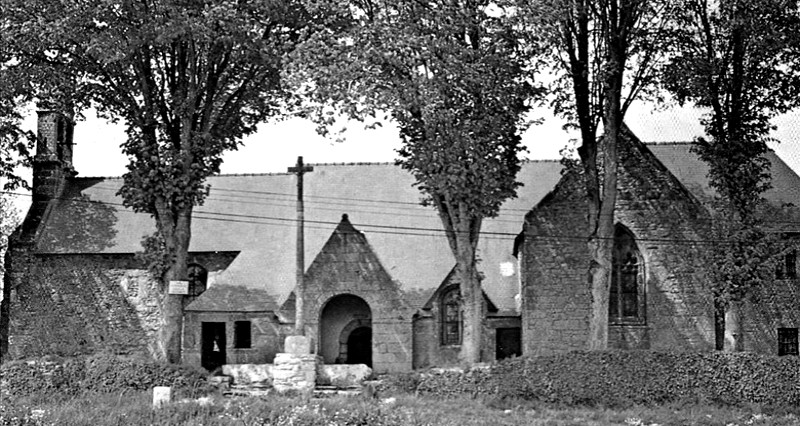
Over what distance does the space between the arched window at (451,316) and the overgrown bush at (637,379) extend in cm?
939

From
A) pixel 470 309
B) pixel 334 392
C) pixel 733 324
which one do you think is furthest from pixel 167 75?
pixel 733 324

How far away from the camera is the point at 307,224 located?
3738cm

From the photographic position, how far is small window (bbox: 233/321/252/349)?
33.9 m

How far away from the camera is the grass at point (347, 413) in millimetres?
16484

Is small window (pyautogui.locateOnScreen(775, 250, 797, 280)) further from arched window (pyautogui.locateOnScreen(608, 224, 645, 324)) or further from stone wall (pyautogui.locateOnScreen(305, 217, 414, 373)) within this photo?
Result: stone wall (pyautogui.locateOnScreen(305, 217, 414, 373))

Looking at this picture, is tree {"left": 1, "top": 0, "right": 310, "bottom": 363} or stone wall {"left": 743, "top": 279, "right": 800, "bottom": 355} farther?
stone wall {"left": 743, "top": 279, "right": 800, "bottom": 355}

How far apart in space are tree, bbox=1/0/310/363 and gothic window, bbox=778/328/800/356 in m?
17.1

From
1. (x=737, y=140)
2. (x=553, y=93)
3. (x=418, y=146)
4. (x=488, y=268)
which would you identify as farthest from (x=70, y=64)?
(x=737, y=140)

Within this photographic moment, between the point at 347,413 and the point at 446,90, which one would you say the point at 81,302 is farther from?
the point at 347,413

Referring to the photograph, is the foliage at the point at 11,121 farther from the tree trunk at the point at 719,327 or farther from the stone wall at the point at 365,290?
the tree trunk at the point at 719,327

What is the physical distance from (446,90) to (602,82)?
4.55 m

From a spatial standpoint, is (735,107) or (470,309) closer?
(470,309)

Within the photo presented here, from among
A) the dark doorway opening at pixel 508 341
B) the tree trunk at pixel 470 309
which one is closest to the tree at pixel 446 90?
the tree trunk at pixel 470 309

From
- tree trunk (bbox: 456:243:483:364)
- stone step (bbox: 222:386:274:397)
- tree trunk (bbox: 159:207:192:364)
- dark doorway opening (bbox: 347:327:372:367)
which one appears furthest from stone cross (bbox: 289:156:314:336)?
tree trunk (bbox: 456:243:483:364)
